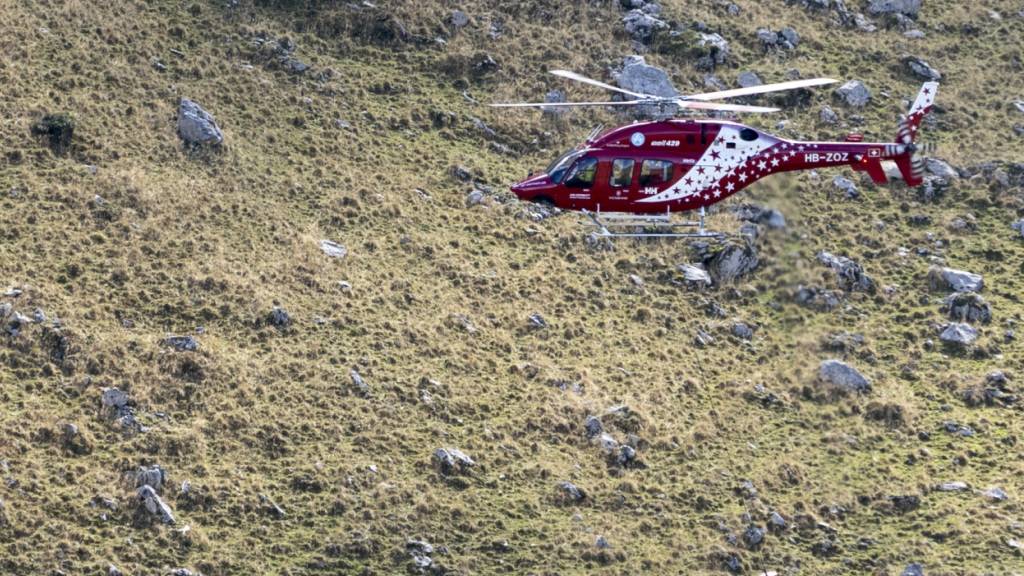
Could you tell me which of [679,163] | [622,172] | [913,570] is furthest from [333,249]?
[913,570]

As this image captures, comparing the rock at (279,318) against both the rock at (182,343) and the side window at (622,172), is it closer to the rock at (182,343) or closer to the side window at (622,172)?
the rock at (182,343)

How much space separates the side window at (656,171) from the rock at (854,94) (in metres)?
25.7

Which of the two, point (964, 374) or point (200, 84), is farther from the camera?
point (200, 84)

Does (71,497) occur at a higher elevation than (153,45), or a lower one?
lower

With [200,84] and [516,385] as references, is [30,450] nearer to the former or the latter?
[516,385]

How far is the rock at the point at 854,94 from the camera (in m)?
75.0

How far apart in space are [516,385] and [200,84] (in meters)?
16.8

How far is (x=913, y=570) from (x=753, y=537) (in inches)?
167

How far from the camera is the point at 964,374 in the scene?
6353 cm

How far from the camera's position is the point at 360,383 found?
59250 millimetres

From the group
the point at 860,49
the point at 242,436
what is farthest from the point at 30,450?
the point at 860,49

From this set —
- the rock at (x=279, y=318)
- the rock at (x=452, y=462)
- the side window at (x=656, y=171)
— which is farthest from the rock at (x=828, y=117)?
the side window at (x=656, y=171)

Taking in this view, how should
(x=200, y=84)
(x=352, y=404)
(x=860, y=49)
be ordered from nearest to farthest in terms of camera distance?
(x=352, y=404)
(x=200, y=84)
(x=860, y=49)

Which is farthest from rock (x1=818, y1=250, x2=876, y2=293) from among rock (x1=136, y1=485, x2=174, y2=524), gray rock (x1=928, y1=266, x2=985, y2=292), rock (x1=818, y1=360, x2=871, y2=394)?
rock (x1=136, y1=485, x2=174, y2=524)
